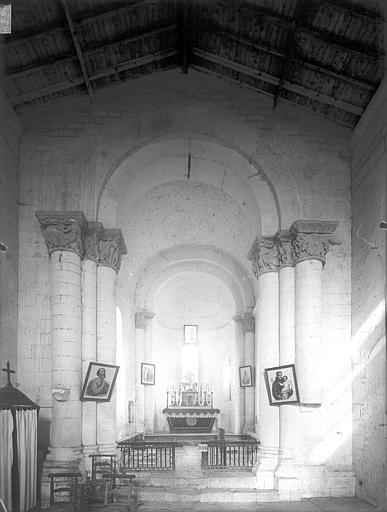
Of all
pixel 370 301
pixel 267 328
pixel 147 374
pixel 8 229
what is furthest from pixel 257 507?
pixel 147 374

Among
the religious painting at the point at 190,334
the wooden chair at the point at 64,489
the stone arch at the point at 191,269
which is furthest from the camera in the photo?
the religious painting at the point at 190,334

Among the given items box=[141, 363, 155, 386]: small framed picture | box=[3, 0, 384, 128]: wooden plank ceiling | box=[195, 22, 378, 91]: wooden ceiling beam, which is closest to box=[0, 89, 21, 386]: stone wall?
box=[3, 0, 384, 128]: wooden plank ceiling

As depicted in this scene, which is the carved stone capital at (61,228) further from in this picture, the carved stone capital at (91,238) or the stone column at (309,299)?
the stone column at (309,299)

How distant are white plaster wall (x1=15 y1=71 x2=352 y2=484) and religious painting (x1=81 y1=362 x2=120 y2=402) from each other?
114 cm

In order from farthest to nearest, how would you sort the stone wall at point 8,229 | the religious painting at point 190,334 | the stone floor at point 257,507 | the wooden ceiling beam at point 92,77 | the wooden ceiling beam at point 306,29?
1. the religious painting at point 190,334
2. the wooden ceiling beam at point 92,77
3. the stone wall at point 8,229
4. the stone floor at point 257,507
5. the wooden ceiling beam at point 306,29

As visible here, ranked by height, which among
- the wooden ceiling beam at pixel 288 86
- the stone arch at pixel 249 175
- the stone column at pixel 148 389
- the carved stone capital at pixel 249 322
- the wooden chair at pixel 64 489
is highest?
the wooden ceiling beam at pixel 288 86

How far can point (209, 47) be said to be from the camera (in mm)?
14578

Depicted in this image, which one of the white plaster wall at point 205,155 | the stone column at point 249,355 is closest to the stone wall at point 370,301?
the white plaster wall at point 205,155

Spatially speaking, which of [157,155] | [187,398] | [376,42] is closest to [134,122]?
[157,155]

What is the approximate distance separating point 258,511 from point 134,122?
8.81 metres

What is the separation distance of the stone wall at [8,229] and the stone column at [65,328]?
71cm

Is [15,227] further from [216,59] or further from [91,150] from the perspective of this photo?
[216,59]

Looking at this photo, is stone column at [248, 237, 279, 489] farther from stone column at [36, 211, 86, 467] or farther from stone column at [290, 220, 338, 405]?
stone column at [36, 211, 86, 467]

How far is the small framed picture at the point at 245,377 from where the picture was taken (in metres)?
23.5
